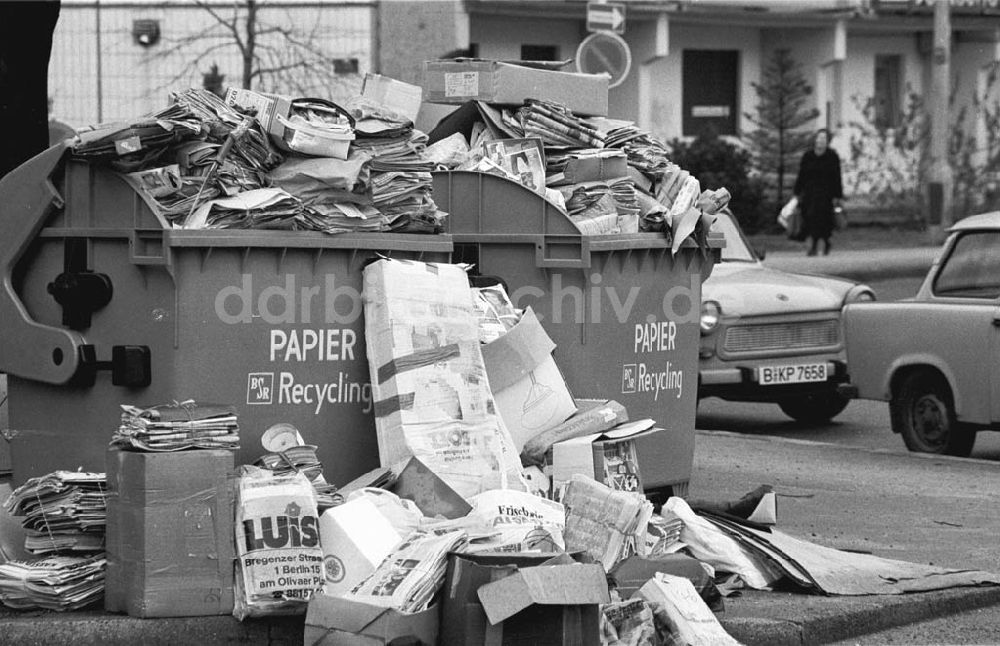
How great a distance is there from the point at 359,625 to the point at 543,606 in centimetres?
59

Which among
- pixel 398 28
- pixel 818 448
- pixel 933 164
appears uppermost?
pixel 398 28

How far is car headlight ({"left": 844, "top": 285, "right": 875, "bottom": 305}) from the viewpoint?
1220cm

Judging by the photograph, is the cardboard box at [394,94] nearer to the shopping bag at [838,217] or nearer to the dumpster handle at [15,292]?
the dumpster handle at [15,292]

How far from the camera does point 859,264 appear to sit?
74.5 feet

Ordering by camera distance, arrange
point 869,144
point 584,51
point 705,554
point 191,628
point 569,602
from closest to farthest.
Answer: point 569,602, point 191,628, point 705,554, point 584,51, point 869,144

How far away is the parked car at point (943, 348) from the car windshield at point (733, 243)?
191 centimetres

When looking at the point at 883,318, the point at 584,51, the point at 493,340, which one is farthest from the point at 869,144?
the point at 493,340

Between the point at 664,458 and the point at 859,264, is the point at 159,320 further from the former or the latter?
the point at 859,264

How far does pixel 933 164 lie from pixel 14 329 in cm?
2318

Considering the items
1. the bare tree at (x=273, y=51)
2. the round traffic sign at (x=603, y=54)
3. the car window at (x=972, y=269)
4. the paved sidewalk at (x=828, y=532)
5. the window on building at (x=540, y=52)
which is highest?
the window on building at (x=540, y=52)

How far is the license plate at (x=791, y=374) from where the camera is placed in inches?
459

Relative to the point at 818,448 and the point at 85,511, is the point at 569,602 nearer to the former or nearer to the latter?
the point at 85,511

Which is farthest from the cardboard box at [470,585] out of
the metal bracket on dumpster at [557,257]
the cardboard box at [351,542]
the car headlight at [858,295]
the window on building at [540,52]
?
the window on building at [540,52]

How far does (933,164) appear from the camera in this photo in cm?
2761
